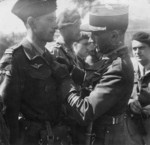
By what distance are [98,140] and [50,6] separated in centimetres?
168

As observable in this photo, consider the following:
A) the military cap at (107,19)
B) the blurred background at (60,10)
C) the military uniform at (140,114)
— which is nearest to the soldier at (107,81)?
the military cap at (107,19)

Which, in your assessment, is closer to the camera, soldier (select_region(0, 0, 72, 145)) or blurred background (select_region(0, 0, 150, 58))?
soldier (select_region(0, 0, 72, 145))

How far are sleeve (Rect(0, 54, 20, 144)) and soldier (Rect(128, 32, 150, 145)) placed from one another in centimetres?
206

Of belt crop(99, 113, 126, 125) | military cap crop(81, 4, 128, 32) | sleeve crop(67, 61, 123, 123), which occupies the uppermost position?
military cap crop(81, 4, 128, 32)

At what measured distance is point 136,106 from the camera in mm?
4918

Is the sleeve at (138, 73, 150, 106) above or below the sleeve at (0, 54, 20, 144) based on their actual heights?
below

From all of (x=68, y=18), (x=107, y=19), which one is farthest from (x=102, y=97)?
(x=68, y=18)

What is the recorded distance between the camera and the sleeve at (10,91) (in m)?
3.43

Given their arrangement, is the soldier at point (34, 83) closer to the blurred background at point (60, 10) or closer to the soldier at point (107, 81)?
the soldier at point (107, 81)

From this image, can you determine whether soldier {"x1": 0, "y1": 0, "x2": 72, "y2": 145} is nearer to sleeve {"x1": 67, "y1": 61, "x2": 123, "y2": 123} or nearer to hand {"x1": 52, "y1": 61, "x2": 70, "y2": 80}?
hand {"x1": 52, "y1": 61, "x2": 70, "y2": 80}

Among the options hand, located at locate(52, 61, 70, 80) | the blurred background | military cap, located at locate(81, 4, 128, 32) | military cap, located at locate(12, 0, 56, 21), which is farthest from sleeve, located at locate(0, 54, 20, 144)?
the blurred background

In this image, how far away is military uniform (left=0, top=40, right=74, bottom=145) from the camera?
3.47 metres

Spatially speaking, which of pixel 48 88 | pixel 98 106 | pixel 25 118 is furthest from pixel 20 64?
pixel 98 106

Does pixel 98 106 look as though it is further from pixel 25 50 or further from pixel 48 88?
pixel 25 50
